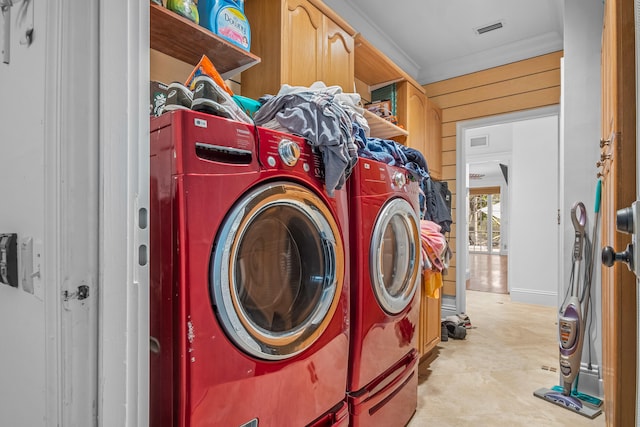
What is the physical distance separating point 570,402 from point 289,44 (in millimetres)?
2578

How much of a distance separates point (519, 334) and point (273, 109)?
318 centimetres

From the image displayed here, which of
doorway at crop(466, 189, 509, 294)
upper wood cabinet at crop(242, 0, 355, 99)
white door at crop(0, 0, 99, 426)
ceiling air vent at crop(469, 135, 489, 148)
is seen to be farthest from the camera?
doorway at crop(466, 189, 509, 294)

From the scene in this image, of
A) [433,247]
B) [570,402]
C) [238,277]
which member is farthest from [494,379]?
[238,277]

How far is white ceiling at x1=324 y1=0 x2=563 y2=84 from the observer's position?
2.68 metres

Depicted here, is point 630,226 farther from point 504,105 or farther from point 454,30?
point 504,105

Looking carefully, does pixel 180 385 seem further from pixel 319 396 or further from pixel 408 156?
pixel 408 156

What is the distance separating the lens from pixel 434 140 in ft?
11.6

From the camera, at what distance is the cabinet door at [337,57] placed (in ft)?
6.42

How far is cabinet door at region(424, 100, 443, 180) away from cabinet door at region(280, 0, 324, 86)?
1.83 m

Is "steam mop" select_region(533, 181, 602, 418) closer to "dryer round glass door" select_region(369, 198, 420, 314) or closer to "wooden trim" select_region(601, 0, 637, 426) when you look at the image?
"dryer round glass door" select_region(369, 198, 420, 314)

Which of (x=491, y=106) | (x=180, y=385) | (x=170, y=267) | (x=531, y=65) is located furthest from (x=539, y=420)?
(x=531, y=65)

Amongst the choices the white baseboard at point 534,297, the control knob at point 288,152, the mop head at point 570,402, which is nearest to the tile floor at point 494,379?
the mop head at point 570,402

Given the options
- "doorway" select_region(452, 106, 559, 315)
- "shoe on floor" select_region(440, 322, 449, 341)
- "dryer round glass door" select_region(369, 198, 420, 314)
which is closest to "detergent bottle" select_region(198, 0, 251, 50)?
"dryer round glass door" select_region(369, 198, 420, 314)

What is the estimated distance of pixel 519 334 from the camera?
3.11m
